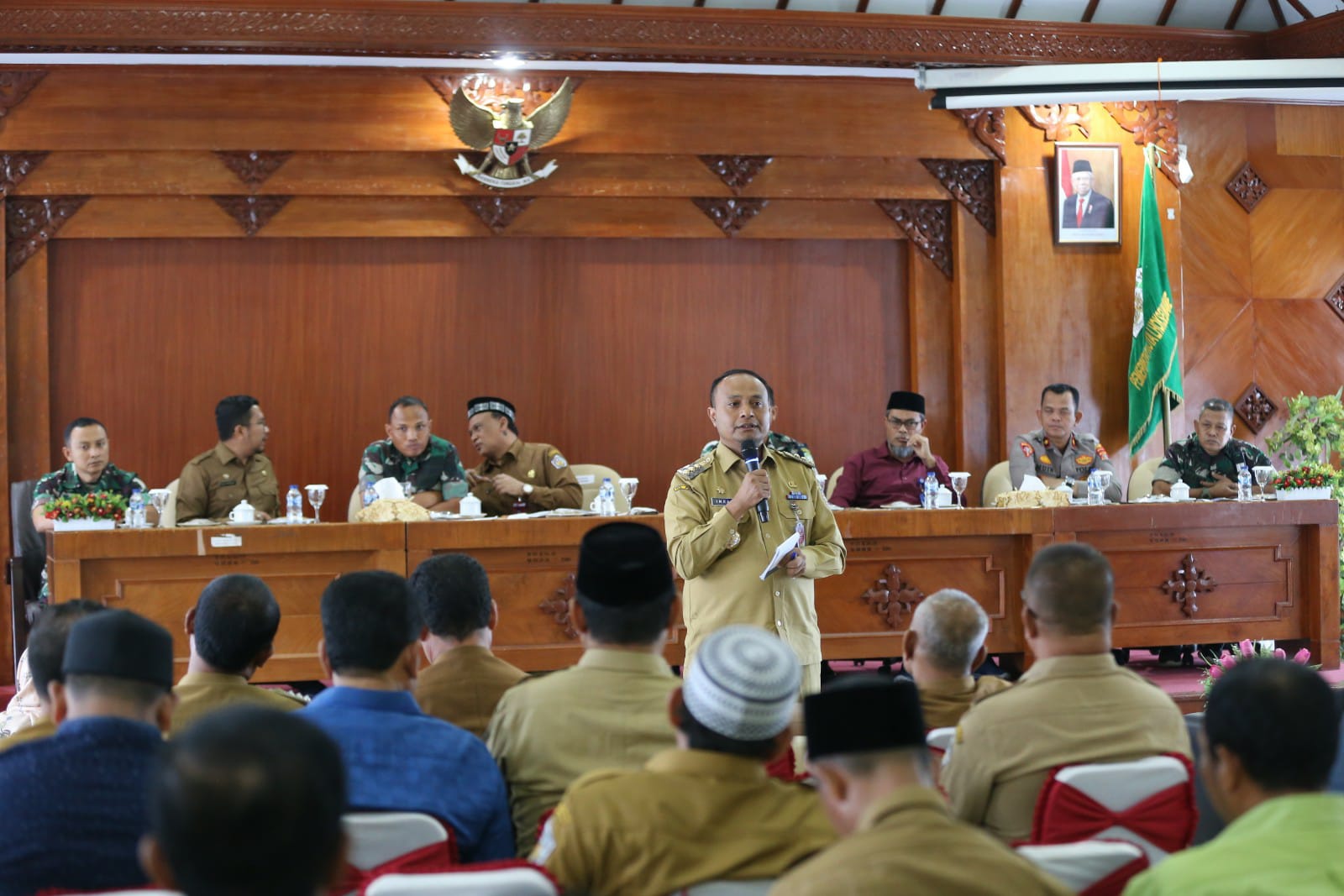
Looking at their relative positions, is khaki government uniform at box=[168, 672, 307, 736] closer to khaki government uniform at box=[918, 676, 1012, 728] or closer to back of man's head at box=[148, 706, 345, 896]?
khaki government uniform at box=[918, 676, 1012, 728]

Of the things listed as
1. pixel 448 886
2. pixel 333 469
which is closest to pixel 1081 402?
pixel 333 469

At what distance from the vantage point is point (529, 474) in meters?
6.47

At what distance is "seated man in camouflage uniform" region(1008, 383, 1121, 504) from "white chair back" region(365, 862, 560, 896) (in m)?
5.54

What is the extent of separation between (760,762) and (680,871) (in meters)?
0.18

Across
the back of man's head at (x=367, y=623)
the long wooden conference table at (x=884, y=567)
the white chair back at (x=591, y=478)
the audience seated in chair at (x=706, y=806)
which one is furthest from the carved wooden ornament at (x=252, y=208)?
the audience seated in chair at (x=706, y=806)

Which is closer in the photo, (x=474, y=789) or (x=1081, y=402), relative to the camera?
(x=474, y=789)

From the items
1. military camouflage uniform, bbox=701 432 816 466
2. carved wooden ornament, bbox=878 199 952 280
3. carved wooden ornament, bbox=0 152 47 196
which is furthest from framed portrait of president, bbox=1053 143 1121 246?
carved wooden ornament, bbox=0 152 47 196

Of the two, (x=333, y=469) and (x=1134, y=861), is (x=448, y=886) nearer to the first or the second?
(x=1134, y=861)

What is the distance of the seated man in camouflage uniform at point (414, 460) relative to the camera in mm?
6217

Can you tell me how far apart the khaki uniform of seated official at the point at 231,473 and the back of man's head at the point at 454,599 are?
3.79 metres

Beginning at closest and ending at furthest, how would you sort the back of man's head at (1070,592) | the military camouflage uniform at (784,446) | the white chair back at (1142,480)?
the back of man's head at (1070,592), the military camouflage uniform at (784,446), the white chair back at (1142,480)

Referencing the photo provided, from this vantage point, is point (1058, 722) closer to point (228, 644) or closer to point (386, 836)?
point (386, 836)

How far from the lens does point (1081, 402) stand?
26.2ft

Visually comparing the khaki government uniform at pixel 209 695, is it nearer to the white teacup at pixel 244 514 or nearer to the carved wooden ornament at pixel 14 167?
the white teacup at pixel 244 514
